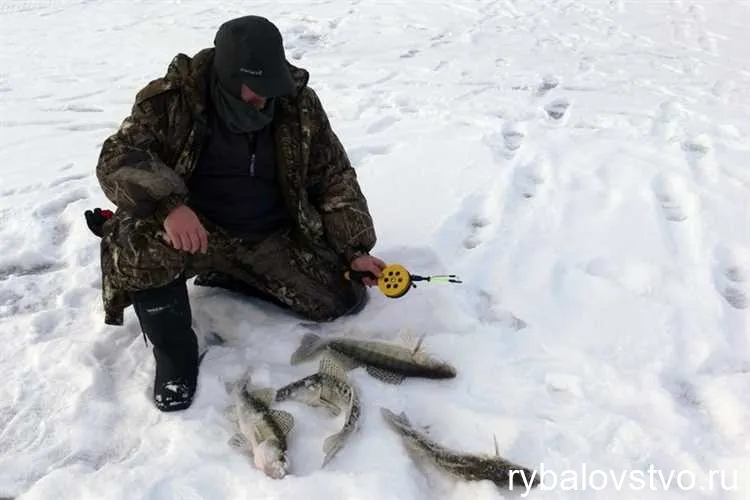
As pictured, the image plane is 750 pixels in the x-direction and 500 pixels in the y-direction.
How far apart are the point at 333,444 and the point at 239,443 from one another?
362mm

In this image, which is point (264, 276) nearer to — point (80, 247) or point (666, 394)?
point (80, 247)

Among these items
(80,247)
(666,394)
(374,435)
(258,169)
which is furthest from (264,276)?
(666,394)

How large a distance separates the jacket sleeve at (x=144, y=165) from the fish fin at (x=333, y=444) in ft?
3.70

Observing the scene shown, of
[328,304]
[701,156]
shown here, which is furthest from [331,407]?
[701,156]

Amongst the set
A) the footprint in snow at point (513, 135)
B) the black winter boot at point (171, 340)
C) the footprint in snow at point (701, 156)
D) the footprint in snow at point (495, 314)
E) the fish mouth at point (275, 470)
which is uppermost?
the black winter boot at point (171, 340)

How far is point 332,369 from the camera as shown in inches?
119

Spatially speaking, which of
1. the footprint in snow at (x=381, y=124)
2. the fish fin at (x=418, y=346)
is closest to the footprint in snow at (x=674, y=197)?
the fish fin at (x=418, y=346)

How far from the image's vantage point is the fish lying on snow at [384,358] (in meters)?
3.05

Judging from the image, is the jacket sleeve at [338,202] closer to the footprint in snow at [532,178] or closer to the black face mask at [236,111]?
the black face mask at [236,111]

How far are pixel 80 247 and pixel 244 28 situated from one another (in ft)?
6.08

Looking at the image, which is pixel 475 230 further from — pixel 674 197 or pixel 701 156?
pixel 701 156

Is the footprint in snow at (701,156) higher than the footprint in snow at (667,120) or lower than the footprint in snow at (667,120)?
higher

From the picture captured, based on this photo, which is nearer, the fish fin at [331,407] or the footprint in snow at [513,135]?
the fish fin at [331,407]

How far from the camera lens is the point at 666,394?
292 cm
